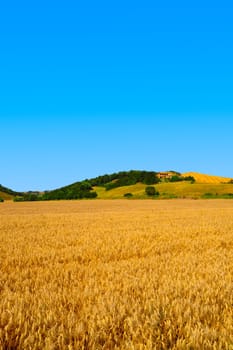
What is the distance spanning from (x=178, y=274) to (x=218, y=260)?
2127mm

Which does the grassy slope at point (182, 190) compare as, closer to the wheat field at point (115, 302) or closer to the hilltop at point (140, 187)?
the hilltop at point (140, 187)

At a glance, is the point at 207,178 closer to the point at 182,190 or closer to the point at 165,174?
the point at 165,174

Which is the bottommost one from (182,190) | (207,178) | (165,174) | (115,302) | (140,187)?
(115,302)

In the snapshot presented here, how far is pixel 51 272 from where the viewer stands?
664 centimetres

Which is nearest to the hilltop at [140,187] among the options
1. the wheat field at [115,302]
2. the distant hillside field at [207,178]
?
the distant hillside field at [207,178]

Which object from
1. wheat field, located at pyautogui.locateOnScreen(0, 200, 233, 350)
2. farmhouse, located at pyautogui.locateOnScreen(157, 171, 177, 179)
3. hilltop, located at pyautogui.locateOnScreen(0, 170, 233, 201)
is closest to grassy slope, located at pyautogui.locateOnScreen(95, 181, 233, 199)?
hilltop, located at pyautogui.locateOnScreen(0, 170, 233, 201)

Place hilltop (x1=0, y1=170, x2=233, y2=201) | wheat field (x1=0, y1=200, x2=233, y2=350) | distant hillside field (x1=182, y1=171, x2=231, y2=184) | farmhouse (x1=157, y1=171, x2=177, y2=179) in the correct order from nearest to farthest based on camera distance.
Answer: wheat field (x1=0, y1=200, x2=233, y2=350)
hilltop (x1=0, y1=170, x2=233, y2=201)
distant hillside field (x1=182, y1=171, x2=231, y2=184)
farmhouse (x1=157, y1=171, x2=177, y2=179)

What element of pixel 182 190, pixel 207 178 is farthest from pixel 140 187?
pixel 207 178

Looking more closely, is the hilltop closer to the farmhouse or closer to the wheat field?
the farmhouse

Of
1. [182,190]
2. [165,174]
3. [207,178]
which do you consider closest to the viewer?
[182,190]

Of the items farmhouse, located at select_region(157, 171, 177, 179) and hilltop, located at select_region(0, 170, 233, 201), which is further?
farmhouse, located at select_region(157, 171, 177, 179)

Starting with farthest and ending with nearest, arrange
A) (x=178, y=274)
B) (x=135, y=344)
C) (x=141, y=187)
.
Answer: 1. (x=141, y=187)
2. (x=178, y=274)
3. (x=135, y=344)

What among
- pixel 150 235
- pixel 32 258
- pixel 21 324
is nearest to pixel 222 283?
pixel 21 324

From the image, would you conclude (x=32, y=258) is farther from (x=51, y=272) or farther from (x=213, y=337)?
(x=213, y=337)
